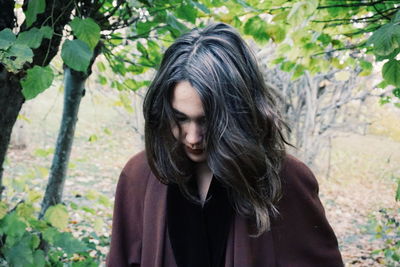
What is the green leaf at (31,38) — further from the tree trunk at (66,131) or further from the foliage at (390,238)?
the foliage at (390,238)

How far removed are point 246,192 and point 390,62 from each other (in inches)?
30.3

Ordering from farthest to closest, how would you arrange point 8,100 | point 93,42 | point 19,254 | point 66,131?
point 66,131, point 19,254, point 8,100, point 93,42

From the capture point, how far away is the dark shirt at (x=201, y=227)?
1.63 metres

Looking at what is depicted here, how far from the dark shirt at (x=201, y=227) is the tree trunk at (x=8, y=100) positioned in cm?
85

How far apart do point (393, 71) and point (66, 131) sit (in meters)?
2.00

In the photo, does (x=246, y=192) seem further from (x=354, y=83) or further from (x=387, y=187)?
(x=387, y=187)

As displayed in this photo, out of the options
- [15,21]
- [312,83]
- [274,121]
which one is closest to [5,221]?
[15,21]

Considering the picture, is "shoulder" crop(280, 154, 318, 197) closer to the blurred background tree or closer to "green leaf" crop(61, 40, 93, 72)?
the blurred background tree

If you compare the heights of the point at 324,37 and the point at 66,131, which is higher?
the point at 324,37

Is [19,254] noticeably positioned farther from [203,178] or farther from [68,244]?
[203,178]

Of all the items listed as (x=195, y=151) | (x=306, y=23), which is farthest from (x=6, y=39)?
(x=306, y=23)

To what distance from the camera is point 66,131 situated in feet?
8.25

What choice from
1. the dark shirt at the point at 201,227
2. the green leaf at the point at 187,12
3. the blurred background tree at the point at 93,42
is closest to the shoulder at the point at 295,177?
the blurred background tree at the point at 93,42

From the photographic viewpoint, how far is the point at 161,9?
177 cm
